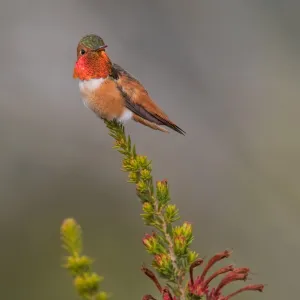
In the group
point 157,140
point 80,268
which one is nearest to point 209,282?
point 80,268

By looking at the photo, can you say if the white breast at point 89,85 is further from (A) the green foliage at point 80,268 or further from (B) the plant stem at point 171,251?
(A) the green foliage at point 80,268

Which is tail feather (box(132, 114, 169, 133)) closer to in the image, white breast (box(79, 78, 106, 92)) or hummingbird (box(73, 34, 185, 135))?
hummingbird (box(73, 34, 185, 135))

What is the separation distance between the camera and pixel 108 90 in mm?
3133

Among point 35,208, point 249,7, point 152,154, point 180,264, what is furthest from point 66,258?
point 249,7

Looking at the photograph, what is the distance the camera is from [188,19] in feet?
77.0

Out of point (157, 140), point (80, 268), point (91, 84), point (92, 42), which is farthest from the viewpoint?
point (157, 140)

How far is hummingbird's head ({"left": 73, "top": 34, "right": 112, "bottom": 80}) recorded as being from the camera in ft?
9.70

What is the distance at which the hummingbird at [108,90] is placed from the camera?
9.79ft

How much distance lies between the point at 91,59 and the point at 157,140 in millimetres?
12773

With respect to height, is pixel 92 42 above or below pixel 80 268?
above

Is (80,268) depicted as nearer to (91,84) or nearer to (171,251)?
(171,251)

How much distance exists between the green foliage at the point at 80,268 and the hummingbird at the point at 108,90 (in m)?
1.57

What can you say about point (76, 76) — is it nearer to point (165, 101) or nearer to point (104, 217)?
point (104, 217)

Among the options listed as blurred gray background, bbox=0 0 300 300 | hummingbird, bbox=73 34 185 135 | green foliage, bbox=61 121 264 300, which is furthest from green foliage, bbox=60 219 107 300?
blurred gray background, bbox=0 0 300 300
